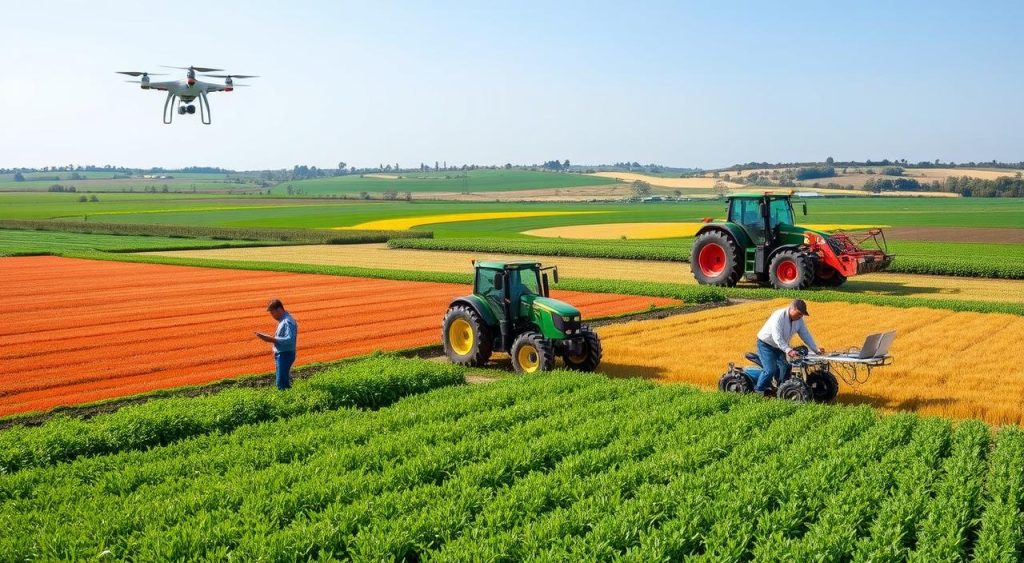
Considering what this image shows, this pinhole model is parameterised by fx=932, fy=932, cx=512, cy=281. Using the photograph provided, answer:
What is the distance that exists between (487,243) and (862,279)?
2229 cm

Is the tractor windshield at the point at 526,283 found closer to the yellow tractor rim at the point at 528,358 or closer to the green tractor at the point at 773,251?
the yellow tractor rim at the point at 528,358

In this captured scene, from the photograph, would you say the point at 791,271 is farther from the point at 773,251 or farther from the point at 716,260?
the point at 716,260

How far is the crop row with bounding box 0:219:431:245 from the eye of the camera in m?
62.3

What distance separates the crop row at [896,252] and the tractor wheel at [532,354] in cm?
2578

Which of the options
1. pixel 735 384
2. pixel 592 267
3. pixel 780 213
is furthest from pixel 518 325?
pixel 592 267

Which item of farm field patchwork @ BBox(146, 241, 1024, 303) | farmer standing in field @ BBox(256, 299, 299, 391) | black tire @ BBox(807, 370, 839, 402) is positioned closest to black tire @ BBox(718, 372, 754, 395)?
black tire @ BBox(807, 370, 839, 402)

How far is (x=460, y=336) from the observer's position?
18.1 metres

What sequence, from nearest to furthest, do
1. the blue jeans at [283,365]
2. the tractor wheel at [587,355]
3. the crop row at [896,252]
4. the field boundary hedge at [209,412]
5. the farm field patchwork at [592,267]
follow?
1. the field boundary hedge at [209,412]
2. the blue jeans at [283,365]
3. the tractor wheel at [587,355]
4. the farm field patchwork at [592,267]
5. the crop row at [896,252]

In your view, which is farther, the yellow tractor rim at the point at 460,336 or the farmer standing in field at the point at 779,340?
the yellow tractor rim at the point at 460,336

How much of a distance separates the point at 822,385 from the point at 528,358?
510 centimetres

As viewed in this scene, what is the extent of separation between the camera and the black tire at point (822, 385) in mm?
14164

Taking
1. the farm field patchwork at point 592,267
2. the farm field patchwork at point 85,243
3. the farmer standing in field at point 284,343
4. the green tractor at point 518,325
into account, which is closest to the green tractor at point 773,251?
the farm field patchwork at point 592,267

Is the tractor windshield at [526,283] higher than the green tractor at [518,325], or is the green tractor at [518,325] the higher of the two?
the tractor windshield at [526,283]

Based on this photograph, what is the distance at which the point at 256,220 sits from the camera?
276 feet
